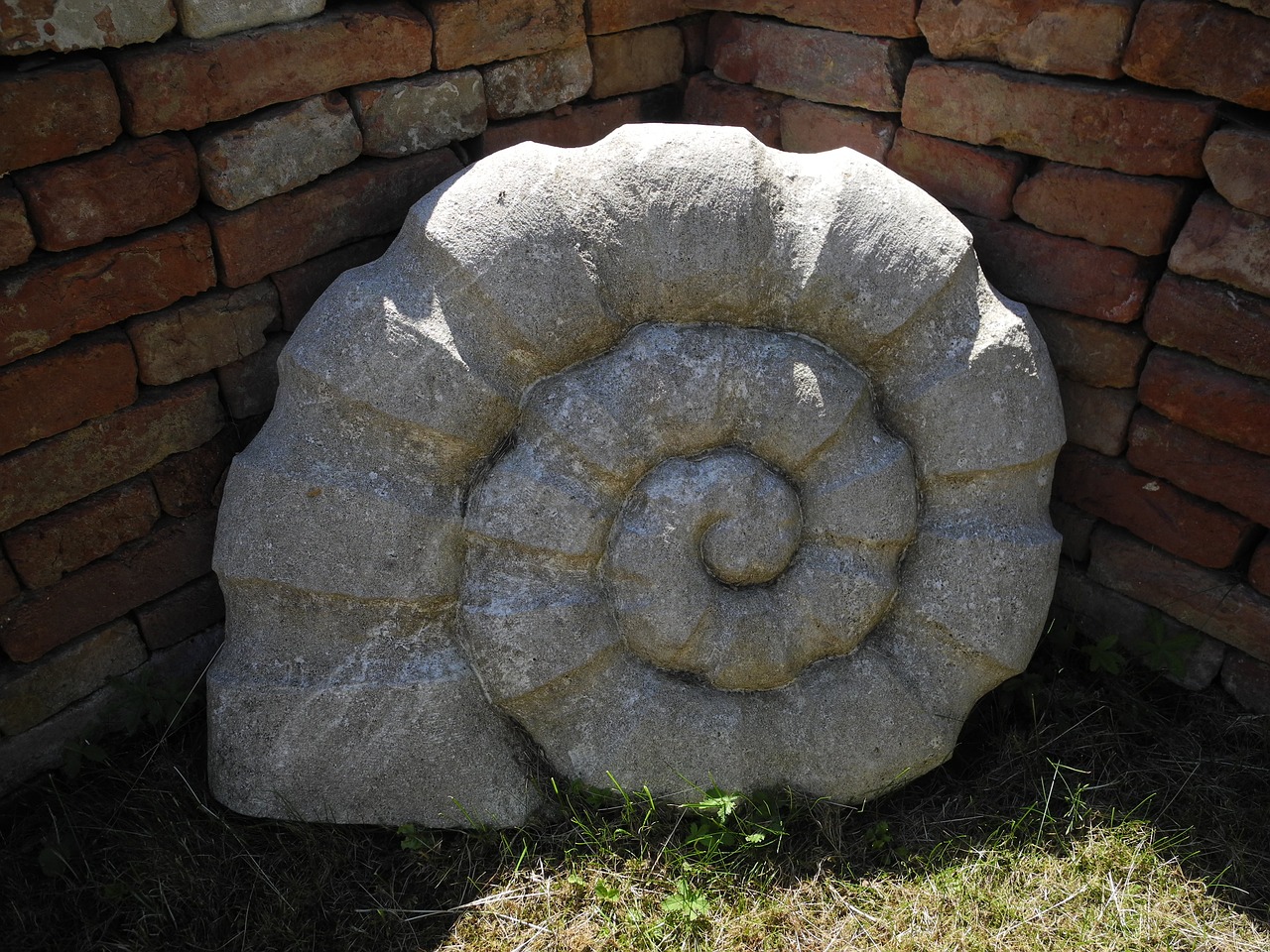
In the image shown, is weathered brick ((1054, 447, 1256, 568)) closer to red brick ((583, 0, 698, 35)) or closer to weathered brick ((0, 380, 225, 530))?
red brick ((583, 0, 698, 35))

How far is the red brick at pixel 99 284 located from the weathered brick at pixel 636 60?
0.98 meters

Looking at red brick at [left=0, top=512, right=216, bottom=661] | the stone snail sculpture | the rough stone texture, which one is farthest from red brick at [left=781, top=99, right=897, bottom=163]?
red brick at [left=0, top=512, right=216, bottom=661]

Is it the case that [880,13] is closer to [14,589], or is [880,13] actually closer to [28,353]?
[28,353]

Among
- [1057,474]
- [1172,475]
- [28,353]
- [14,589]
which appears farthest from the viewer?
[1057,474]

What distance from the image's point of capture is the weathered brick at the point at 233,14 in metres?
1.78

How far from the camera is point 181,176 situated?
186 cm

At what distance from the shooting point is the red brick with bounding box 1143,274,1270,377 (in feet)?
6.29

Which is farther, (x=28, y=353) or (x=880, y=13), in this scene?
(x=880, y=13)

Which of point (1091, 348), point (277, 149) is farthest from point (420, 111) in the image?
point (1091, 348)

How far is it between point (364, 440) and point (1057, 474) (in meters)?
1.48

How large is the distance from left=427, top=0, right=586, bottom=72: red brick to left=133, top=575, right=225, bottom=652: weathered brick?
1.18 metres

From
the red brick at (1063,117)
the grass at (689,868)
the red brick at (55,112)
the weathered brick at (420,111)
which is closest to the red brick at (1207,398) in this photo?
the red brick at (1063,117)

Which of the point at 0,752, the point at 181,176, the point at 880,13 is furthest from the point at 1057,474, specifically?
the point at 0,752

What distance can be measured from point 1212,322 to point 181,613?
6.86 feet
